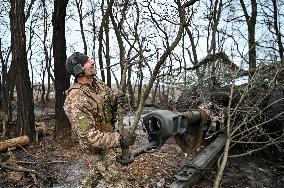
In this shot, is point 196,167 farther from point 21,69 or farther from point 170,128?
point 21,69

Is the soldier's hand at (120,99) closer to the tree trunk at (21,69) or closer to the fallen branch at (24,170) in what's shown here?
the fallen branch at (24,170)

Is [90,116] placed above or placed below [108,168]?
above

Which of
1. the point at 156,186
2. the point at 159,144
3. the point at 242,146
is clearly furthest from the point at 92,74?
the point at 242,146

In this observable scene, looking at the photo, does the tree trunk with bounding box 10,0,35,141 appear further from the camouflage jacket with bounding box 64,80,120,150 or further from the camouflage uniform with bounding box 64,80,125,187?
the camouflage jacket with bounding box 64,80,120,150

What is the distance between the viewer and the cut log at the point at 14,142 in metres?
10.2

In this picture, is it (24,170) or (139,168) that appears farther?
(139,168)

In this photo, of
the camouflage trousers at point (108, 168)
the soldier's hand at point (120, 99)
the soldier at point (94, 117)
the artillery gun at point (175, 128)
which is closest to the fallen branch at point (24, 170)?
the soldier at point (94, 117)

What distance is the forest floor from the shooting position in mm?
7883

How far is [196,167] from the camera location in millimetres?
7137

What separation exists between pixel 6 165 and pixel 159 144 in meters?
6.48

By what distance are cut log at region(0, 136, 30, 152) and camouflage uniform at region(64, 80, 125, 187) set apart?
574 cm

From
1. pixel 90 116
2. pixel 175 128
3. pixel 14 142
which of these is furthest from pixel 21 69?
pixel 175 128

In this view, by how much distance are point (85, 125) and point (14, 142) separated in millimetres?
6736

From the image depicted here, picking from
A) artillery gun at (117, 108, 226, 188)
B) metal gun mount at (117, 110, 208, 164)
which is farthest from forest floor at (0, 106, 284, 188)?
metal gun mount at (117, 110, 208, 164)
